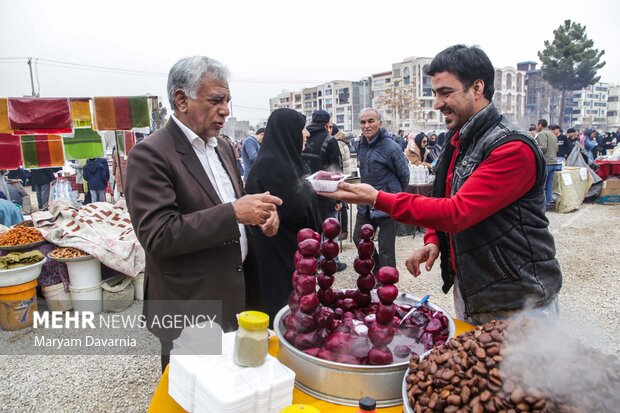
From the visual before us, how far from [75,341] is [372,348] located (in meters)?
4.01

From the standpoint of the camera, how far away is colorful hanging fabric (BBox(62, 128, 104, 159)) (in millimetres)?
7324

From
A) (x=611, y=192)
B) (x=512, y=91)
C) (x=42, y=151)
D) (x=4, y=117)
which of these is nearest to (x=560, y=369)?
(x=4, y=117)

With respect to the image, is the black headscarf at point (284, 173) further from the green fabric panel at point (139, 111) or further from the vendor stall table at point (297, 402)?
the green fabric panel at point (139, 111)

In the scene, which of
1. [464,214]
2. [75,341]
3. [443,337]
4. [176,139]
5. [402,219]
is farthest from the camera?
[75,341]

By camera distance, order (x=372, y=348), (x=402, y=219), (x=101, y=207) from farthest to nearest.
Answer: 1. (x=101, y=207)
2. (x=402, y=219)
3. (x=372, y=348)

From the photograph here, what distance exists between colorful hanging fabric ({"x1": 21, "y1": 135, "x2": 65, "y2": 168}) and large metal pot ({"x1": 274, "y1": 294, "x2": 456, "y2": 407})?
7.43 m

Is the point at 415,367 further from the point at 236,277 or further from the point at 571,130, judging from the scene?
the point at 571,130

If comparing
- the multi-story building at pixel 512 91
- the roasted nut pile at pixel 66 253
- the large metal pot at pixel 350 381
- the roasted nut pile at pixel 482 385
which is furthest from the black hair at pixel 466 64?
the multi-story building at pixel 512 91

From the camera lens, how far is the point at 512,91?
8494 cm

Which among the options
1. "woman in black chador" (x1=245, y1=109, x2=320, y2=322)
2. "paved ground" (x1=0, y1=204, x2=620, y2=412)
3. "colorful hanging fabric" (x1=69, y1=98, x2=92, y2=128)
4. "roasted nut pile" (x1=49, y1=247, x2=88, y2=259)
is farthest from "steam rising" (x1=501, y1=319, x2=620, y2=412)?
"colorful hanging fabric" (x1=69, y1=98, x2=92, y2=128)

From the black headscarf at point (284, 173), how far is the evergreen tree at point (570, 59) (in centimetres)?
4646

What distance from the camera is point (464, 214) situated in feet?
5.45

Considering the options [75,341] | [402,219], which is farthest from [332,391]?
[75,341]

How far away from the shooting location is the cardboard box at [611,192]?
10555 millimetres
